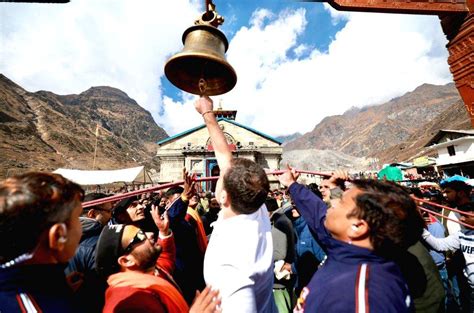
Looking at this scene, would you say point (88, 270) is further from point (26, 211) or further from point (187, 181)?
point (26, 211)

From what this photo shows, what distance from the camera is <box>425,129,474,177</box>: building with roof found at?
29.0 meters

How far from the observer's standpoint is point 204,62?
2.47 metres

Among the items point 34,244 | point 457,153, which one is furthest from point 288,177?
point 457,153

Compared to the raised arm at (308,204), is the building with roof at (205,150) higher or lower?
higher

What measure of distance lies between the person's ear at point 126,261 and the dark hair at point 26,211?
2.23 feet

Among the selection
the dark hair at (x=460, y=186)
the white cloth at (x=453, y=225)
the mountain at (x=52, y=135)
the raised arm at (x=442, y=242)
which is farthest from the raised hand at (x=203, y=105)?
the mountain at (x=52, y=135)

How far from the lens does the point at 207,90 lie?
2.52 meters

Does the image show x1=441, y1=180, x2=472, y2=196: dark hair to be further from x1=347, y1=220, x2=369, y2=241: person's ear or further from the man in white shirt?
the man in white shirt

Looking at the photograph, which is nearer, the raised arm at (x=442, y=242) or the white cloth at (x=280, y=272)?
the raised arm at (x=442, y=242)

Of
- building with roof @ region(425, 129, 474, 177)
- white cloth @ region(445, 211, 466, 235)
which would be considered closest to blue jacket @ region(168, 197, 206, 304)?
white cloth @ region(445, 211, 466, 235)

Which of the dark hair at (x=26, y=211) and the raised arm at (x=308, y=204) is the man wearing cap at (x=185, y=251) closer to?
the raised arm at (x=308, y=204)

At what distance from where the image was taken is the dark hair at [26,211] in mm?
1062

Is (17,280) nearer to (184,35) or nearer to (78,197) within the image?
(78,197)

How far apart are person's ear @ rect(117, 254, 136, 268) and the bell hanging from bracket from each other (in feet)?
5.33
